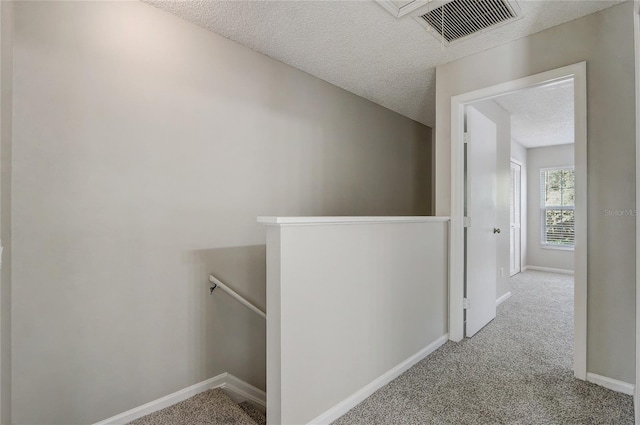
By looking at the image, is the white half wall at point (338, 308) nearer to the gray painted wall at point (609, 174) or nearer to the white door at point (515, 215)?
the gray painted wall at point (609, 174)

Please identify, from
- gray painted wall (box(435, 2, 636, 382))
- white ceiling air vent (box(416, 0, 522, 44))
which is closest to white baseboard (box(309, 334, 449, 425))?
gray painted wall (box(435, 2, 636, 382))

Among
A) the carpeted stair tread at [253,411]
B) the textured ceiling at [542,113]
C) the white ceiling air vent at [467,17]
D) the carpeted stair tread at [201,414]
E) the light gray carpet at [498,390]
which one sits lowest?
the carpeted stair tread at [253,411]

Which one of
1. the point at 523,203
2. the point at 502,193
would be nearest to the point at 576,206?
the point at 502,193

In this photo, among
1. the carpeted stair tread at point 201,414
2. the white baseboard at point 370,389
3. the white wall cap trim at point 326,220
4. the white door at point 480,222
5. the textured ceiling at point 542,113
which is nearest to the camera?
the white wall cap trim at point 326,220

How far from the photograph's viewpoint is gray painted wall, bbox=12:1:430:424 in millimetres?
1590

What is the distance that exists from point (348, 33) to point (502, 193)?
2774 mm

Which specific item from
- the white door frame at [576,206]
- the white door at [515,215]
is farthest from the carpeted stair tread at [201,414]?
the white door at [515,215]

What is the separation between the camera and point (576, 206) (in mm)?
2086

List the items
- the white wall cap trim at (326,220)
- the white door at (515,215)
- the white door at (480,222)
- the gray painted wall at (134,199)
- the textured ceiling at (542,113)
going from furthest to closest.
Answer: the white door at (515,215) → the textured ceiling at (542,113) → the white door at (480,222) → the gray painted wall at (134,199) → the white wall cap trim at (326,220)

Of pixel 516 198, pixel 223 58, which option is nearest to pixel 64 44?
pixel 223 58

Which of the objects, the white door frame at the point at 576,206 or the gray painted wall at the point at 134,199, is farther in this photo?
the white door frame at the point at 576,206

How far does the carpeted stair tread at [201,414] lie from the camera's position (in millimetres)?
1814

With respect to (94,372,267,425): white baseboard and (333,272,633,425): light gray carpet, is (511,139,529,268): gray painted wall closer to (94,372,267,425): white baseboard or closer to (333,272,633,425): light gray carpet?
(333,272,633,425): light gray carpet

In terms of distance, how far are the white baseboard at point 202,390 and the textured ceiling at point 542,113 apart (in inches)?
138
